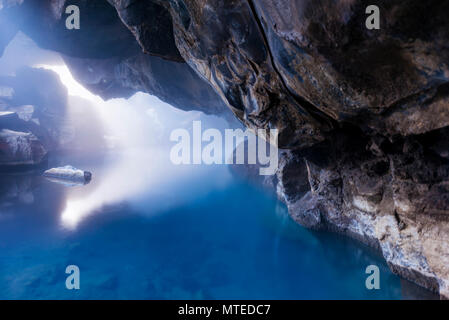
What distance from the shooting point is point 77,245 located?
22.9 ft

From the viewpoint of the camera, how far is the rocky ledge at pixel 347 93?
92.5 inches

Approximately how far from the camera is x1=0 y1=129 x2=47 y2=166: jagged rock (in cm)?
1423

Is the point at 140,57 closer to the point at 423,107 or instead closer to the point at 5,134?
the point at 5,134

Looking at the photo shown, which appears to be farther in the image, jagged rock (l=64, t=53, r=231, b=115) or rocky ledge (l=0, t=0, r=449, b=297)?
Result: jagged rock (l=64, t=53, r=231, b=115)

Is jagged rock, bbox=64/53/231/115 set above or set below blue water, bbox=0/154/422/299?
above

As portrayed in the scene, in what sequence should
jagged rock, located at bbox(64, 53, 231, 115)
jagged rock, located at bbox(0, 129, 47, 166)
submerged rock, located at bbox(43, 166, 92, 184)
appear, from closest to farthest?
jagged rock, located at bbox(64, 53, 231, 115)
submerged rock, located at bbox(43, 166, 92, 184)
jagged rock, located at bbox(0, 129, 47, 166)

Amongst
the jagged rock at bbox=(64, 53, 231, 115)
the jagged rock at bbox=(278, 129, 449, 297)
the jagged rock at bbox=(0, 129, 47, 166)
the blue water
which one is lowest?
the blue water

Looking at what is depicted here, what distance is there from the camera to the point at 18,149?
1473 centimetres

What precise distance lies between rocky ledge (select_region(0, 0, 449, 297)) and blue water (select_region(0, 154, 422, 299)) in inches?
45.8

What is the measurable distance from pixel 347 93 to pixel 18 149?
19760mm

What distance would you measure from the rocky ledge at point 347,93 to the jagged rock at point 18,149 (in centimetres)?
1114

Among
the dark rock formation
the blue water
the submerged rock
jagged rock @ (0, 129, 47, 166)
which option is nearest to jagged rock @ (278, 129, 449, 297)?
the blue water
